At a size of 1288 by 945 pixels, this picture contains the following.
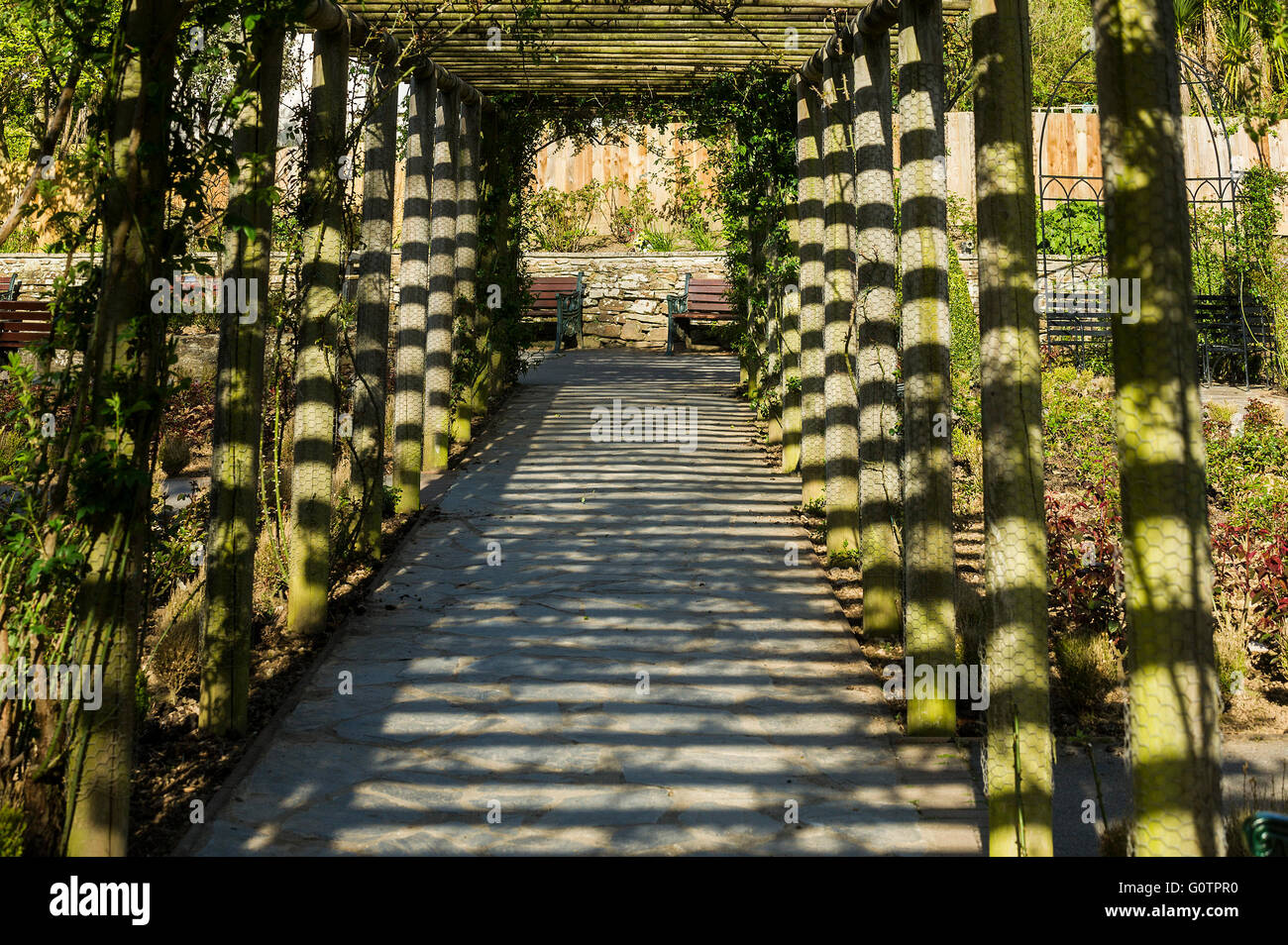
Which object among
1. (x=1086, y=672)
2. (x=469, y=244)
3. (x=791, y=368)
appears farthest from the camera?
(x=469, y=244)

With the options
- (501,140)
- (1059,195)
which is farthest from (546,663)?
(1059,195)

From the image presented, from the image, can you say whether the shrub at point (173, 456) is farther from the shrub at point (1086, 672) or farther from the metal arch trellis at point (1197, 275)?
the metal arch trellis at point (1197, 275)

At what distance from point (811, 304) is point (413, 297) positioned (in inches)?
118

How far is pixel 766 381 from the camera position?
10656mm

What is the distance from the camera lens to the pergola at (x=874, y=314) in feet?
7.50

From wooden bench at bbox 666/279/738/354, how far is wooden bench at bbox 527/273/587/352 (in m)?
1.44

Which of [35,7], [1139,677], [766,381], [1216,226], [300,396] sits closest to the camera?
[1139,677]

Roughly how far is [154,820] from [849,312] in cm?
483

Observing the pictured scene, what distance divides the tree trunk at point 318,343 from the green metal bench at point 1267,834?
4828 mm

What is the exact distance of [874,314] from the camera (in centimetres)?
577

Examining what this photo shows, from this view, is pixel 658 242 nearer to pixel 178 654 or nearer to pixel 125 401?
pixel 178 654

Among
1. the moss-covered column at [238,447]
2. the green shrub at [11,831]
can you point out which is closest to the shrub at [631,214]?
the moss-covered column at [238,447]

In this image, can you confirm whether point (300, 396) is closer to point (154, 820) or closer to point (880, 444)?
point (154, 820)
